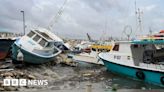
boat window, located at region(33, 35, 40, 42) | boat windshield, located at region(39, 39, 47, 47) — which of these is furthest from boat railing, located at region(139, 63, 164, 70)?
boat window, located at region(33, 35, 40, 42)

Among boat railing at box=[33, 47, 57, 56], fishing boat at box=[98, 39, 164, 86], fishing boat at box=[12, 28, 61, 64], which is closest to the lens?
fishing boat at box=[98, 39, 164, 86]

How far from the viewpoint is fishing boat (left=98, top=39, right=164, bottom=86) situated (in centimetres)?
2136

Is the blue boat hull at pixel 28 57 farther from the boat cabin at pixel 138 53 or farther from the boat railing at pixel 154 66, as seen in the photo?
the boat railing at pixel 154 66

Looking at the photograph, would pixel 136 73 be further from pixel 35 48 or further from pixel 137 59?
pixel 35 48

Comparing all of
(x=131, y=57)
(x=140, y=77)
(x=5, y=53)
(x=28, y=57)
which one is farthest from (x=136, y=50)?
(x=5, y=53)

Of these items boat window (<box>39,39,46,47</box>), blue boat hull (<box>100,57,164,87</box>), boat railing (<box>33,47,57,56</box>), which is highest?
boat window (<box>39,39,46,47</box>)

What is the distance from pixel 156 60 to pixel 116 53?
3.67m

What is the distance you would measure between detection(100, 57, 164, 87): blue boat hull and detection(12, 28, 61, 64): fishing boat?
7810mm

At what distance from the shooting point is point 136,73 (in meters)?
22.7

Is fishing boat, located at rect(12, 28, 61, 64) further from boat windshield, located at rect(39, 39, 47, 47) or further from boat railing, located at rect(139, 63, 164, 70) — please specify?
boat railing, located at rect(139, 63, 164, 70)

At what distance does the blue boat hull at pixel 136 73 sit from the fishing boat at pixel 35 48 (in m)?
7.81

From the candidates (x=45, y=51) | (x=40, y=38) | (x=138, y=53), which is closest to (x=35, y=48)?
(x=45, y=51)

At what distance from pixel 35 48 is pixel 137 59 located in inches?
471

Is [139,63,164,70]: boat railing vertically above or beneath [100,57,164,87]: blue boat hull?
above
